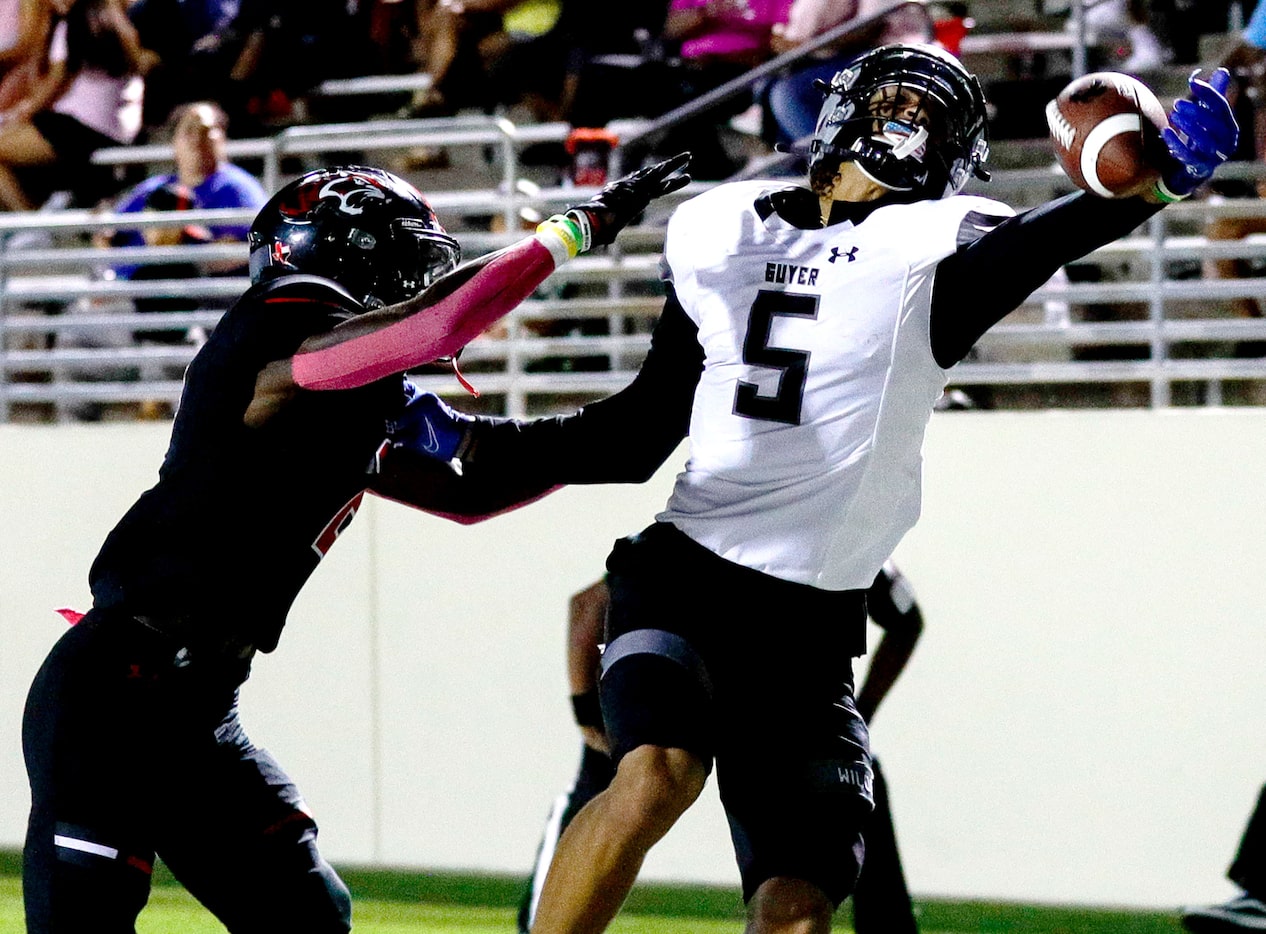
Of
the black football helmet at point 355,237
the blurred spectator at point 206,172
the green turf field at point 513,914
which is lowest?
the green turf field at point 513,914

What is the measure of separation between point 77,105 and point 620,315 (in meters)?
3.53

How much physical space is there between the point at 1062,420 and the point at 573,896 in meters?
3.54

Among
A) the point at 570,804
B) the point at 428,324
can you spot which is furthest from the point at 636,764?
the point at 570,804

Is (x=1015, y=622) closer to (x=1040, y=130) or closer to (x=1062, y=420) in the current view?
(x=1062, y=420)

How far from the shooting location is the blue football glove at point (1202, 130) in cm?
267

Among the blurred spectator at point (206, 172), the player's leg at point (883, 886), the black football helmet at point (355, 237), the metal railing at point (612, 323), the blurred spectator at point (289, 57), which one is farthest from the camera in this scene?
the blurred spectator at point (289, 57)

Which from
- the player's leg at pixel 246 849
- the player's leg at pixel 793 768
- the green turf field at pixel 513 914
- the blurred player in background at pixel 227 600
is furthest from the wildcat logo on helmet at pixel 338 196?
the green turf field at pixel 513 914

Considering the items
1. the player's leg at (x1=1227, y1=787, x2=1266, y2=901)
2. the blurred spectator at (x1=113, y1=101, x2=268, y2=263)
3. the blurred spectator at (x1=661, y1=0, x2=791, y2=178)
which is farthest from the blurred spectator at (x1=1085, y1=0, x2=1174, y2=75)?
the blurred spectator at (x1=113, y1=101, x2=268, y2=263)

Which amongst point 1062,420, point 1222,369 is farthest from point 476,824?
point 1222,369

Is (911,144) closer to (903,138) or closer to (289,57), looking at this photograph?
(903,138)

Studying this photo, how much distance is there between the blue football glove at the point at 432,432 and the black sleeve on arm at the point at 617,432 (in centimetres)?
3

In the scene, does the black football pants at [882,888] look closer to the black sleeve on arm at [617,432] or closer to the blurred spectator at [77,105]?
the black sleeve on arm at [617,432]

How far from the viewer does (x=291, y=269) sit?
3.45 metres

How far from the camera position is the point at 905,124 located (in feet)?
10.3
